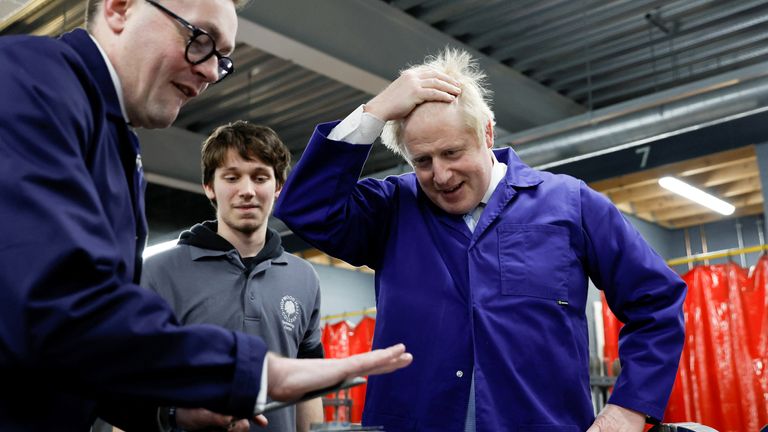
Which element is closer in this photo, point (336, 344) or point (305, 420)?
point (305, 420)

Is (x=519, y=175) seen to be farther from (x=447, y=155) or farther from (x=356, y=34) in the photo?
(x=356, y=34)

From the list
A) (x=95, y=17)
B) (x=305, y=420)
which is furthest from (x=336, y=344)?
(x=95, y=17)

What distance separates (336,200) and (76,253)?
1031 mm

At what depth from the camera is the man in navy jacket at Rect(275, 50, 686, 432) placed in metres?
1.75

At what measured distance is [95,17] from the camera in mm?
1353

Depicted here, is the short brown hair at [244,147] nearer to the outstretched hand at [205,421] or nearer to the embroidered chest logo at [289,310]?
the embroidered chest logo at [289,310]

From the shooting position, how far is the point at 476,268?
183 cm

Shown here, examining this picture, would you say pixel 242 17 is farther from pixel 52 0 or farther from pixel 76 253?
pixel 76 253

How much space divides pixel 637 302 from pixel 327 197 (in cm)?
81

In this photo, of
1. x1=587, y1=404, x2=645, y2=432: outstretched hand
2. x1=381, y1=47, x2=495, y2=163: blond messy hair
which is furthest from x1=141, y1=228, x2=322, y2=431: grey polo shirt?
x1=587, y1=404, x2=645, y2=432: outstretched hand

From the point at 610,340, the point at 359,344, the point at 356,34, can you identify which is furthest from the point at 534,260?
the point at 359,344

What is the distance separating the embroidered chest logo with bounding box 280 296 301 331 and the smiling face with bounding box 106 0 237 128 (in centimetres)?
117

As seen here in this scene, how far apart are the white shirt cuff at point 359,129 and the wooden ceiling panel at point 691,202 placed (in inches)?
216

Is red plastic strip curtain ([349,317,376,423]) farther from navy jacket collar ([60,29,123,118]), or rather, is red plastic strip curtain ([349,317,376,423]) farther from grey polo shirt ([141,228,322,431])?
navy jacket collar ([60,29,123,118])
